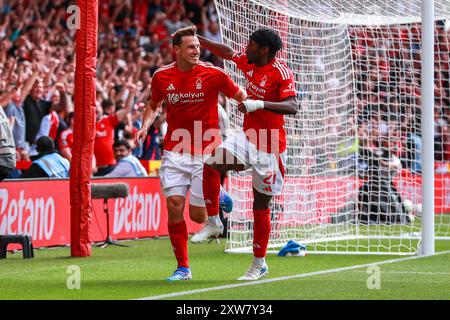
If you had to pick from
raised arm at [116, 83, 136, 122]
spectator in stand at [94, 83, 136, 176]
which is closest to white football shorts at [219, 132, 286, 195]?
spectator in stand at [94, 83, 136, 176]

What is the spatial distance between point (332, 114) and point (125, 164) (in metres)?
3.45

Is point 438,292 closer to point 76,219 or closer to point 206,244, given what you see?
point 76,219

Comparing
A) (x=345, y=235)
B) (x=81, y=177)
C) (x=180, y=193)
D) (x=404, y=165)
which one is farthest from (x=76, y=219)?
(x=404, y=165)

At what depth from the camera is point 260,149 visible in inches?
394

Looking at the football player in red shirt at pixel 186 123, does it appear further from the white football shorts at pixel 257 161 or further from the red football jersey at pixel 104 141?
the red football jersey at pixel 104 141

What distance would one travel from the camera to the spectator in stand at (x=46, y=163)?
49.0ft

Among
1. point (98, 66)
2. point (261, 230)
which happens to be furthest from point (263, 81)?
point (98, 66)

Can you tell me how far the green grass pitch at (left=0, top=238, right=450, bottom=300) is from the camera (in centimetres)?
874

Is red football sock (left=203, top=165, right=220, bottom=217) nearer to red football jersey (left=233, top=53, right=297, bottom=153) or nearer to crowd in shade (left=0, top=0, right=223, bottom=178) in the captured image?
red football jersey (left=233, top=53, right=297, bottom=153)

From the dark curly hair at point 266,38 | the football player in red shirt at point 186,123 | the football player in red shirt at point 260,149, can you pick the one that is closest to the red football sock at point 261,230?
the football player in red shirt at point 260,149

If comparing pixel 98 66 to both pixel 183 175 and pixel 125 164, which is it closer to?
pixel 125 164

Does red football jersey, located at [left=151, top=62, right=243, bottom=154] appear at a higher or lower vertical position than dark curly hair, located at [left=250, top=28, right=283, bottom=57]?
lower

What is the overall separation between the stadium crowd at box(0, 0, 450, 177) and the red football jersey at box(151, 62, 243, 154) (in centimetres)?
649

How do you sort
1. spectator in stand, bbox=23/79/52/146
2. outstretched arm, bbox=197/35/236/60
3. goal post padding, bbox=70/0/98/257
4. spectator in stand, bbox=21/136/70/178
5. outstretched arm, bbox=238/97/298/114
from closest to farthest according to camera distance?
outstretched arm, bbox=238/97/298/114
outstretched arm, bbox=197/35/236/60
goal post padding, bbox=70/0/98/257
spectator in stand, bbox=21/136/70/178
spectator in stand, bbox=23/79/52/146
